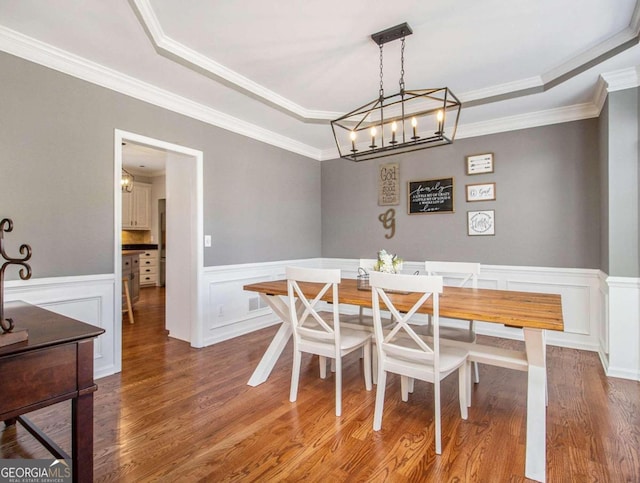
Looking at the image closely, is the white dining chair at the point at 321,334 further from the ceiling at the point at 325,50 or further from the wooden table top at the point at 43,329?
the ceiling at the point at 325,50

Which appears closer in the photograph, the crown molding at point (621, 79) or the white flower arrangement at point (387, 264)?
the white flower arrangement at point (387, 264)

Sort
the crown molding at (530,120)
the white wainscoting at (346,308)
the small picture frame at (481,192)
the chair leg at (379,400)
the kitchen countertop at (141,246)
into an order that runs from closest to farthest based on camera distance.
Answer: the chair leg at (379,400)
the white wainscoting at (346,308)
the crown molding at (530,120)
the small picture frame at (481,192)
the kitchen countertop at (141,246)

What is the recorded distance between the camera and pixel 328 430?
2.02 metres

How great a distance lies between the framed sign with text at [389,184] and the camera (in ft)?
15.1

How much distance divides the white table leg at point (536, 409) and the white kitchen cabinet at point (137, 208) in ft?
25.4

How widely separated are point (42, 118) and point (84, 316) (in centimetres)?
151

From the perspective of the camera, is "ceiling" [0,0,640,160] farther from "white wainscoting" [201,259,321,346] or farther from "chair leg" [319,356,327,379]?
"chair leg" [319,356,327,379]

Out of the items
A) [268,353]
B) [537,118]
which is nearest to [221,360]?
[268,353]

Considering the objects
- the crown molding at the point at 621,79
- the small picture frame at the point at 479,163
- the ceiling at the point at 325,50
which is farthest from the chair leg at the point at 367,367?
the crown molding at the point at 621,79

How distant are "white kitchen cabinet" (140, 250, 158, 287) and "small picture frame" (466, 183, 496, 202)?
6.61 m

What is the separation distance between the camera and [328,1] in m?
2.06

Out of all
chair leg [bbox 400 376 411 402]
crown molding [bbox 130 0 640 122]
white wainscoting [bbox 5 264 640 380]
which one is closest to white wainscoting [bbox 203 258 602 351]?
white wainscoting [bbox 5 264 640 380]

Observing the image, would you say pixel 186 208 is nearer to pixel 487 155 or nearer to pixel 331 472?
pixel 331 472

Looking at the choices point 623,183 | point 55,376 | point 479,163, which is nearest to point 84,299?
point 55,376
